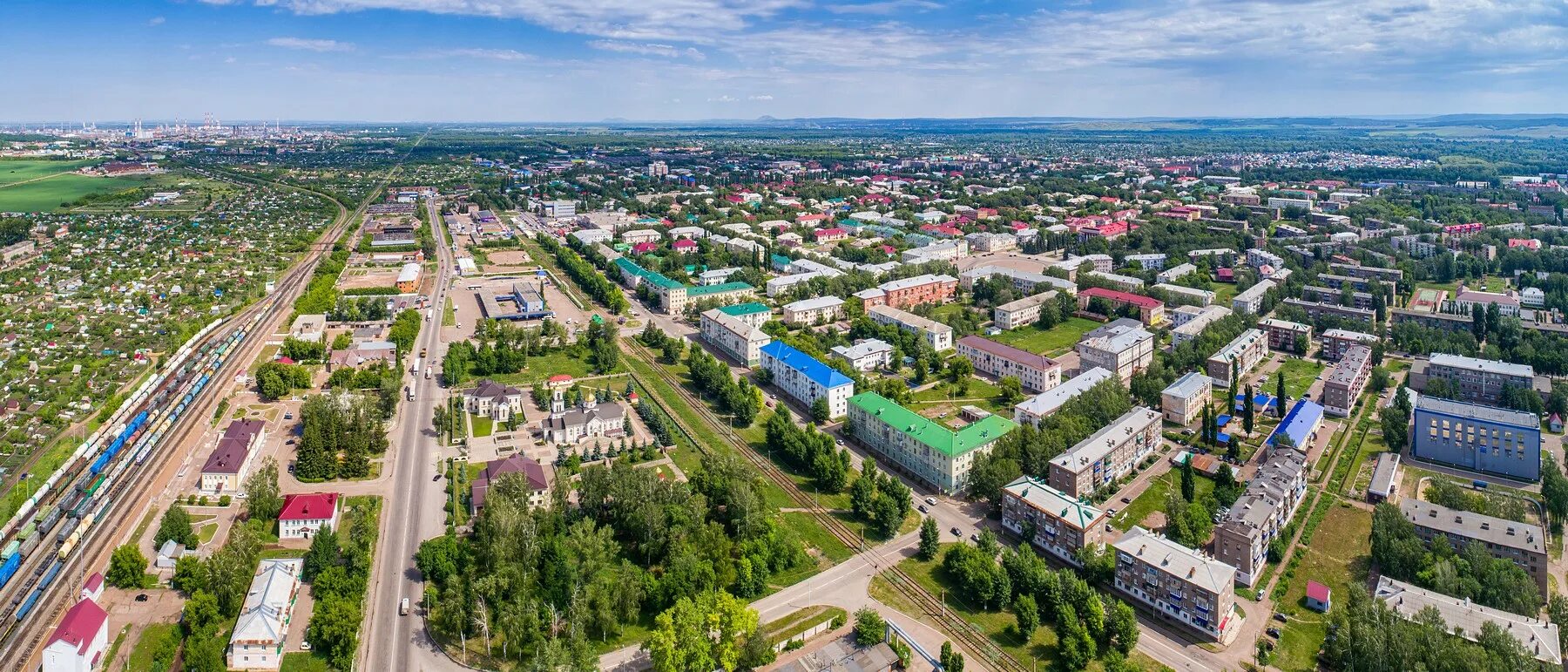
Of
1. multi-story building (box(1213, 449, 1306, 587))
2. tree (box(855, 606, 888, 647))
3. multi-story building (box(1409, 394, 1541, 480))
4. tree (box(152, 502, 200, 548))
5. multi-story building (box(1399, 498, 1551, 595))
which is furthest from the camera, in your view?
multi-story building (box(1409, 394, 1541, 480))

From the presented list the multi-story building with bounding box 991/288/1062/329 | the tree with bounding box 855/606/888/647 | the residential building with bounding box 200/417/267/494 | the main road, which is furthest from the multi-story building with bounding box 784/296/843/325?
the tree with bounding box 855/606/888/647

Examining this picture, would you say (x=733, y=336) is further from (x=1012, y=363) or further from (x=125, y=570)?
(x=125, y=570)

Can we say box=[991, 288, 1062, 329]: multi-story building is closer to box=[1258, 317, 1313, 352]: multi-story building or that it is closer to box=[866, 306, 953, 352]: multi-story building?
box=[866, 306, 953, 352]: multi-story building

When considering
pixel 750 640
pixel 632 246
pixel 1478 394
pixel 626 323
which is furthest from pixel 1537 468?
pixel 632 246

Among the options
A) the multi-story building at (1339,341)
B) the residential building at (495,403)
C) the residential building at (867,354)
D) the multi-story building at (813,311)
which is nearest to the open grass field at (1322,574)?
the multi-story building at (1339,341)

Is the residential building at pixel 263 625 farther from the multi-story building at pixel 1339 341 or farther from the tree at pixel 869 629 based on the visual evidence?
the multi-story building at pixel 1339 341

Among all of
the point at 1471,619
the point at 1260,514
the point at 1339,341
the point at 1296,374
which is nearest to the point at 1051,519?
the point at 1260,514
